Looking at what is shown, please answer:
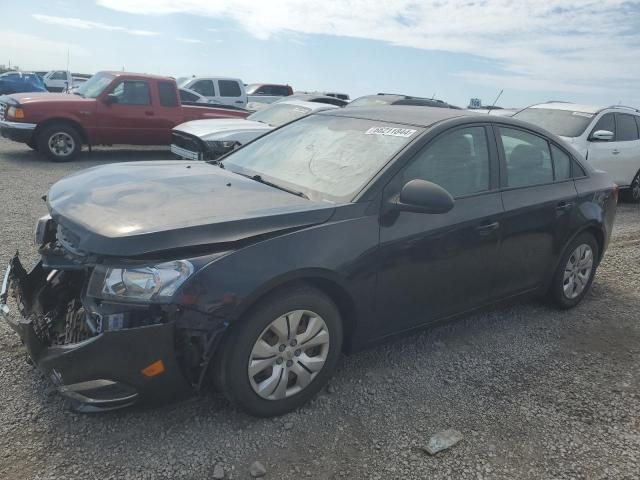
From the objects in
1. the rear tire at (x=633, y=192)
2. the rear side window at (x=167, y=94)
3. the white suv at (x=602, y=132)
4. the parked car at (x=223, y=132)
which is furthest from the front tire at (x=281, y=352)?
the rear side window at (x=167, y=94)

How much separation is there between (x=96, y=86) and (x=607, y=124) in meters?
9.74

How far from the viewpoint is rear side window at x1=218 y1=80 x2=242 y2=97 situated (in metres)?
16.7

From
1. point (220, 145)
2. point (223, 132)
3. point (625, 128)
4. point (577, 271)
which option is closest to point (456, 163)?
point (577, 271)

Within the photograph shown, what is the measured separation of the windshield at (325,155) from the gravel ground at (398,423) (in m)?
1.19

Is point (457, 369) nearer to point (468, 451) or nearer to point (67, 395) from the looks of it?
point (468, 451)

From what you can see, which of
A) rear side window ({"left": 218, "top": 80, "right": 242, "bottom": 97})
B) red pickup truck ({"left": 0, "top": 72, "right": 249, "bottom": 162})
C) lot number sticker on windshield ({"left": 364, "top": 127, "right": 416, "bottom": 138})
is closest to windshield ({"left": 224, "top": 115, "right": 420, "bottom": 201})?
lot number sticker on windshield ({"left": 364, "top": 127, "right": 416, "bottom": 138})

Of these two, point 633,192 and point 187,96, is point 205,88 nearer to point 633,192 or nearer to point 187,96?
point 187,96

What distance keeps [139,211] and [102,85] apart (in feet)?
31.2

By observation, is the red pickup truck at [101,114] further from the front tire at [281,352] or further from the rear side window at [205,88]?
the front tire at [281,352]

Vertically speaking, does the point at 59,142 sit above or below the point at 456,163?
below

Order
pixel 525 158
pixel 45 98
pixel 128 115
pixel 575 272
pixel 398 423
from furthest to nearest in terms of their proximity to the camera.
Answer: pixel 128 115 → pixel 45 98 → pixel 575 272 → pixel 525 158 → pixel 398 423

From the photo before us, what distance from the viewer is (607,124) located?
9234 mm

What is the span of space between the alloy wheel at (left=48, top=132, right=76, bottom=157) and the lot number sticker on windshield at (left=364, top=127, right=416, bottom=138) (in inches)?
341

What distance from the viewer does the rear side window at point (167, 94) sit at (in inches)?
454
